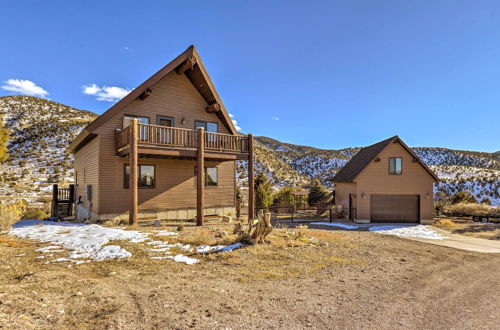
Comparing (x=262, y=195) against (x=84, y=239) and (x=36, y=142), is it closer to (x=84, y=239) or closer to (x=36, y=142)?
(x=84, y=239)

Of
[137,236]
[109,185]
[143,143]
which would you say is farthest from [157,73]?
[137,236]

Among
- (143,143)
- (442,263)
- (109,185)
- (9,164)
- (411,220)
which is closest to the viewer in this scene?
(442,263)

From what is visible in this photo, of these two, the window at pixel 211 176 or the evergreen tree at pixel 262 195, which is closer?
the window at pixel 211 176

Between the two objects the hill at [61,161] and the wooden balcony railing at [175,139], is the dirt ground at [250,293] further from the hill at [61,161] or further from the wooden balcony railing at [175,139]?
the hill at [61,161]

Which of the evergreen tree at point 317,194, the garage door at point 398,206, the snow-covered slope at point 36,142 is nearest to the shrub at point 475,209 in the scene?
the garage door at point 398,206

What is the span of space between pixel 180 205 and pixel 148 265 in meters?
9.76

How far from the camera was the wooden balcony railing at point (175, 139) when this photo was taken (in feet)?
45.2

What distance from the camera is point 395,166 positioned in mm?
21172

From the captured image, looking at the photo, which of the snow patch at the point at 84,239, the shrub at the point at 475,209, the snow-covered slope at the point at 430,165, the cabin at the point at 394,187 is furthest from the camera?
the snow-covered slope at the point at 430,165

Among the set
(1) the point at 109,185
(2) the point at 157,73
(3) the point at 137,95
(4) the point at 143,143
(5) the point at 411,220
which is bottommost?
(5) the point at 411,220

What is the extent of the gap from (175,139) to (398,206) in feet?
57.8

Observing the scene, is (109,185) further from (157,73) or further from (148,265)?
(148,265)

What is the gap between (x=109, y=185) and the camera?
48.3 ft

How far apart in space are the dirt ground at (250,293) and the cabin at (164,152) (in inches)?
245
